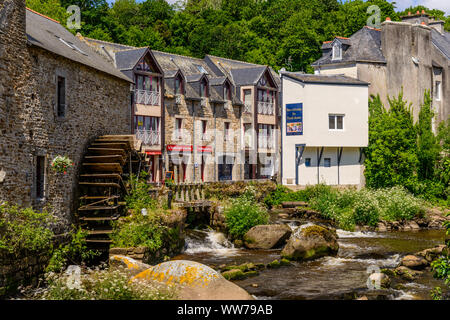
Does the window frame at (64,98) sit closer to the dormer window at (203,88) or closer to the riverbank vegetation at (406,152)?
the dormer window at (203,88)

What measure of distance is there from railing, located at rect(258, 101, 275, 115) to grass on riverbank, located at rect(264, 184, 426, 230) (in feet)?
32.1

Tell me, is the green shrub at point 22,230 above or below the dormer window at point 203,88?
below

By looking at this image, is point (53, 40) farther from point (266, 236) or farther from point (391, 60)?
point (391, 60)

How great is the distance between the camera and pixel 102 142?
20.0 m

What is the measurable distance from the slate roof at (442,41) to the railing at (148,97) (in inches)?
855

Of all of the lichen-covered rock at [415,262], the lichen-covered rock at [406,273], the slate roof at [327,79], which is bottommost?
the lichen-covered rock at [406,273]

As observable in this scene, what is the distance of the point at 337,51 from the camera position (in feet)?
123

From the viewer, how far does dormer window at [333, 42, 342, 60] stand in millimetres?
37031

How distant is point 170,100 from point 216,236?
12.3 metres

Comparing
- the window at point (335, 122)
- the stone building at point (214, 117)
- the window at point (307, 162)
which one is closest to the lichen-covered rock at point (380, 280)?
the stone building at point (214, 117)

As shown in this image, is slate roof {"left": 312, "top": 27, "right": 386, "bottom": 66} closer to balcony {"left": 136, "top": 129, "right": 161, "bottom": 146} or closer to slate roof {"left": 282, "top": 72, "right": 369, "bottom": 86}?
slate roof {"left": 282, "top": 72, "right": 369, "bottom": 86}

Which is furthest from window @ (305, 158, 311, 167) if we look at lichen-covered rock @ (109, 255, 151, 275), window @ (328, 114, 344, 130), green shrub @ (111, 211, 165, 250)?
lichen-covered rock @ (109, 255, 151, 275)

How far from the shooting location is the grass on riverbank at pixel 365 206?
27.4 meters

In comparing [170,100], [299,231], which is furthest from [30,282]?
[170,100]
